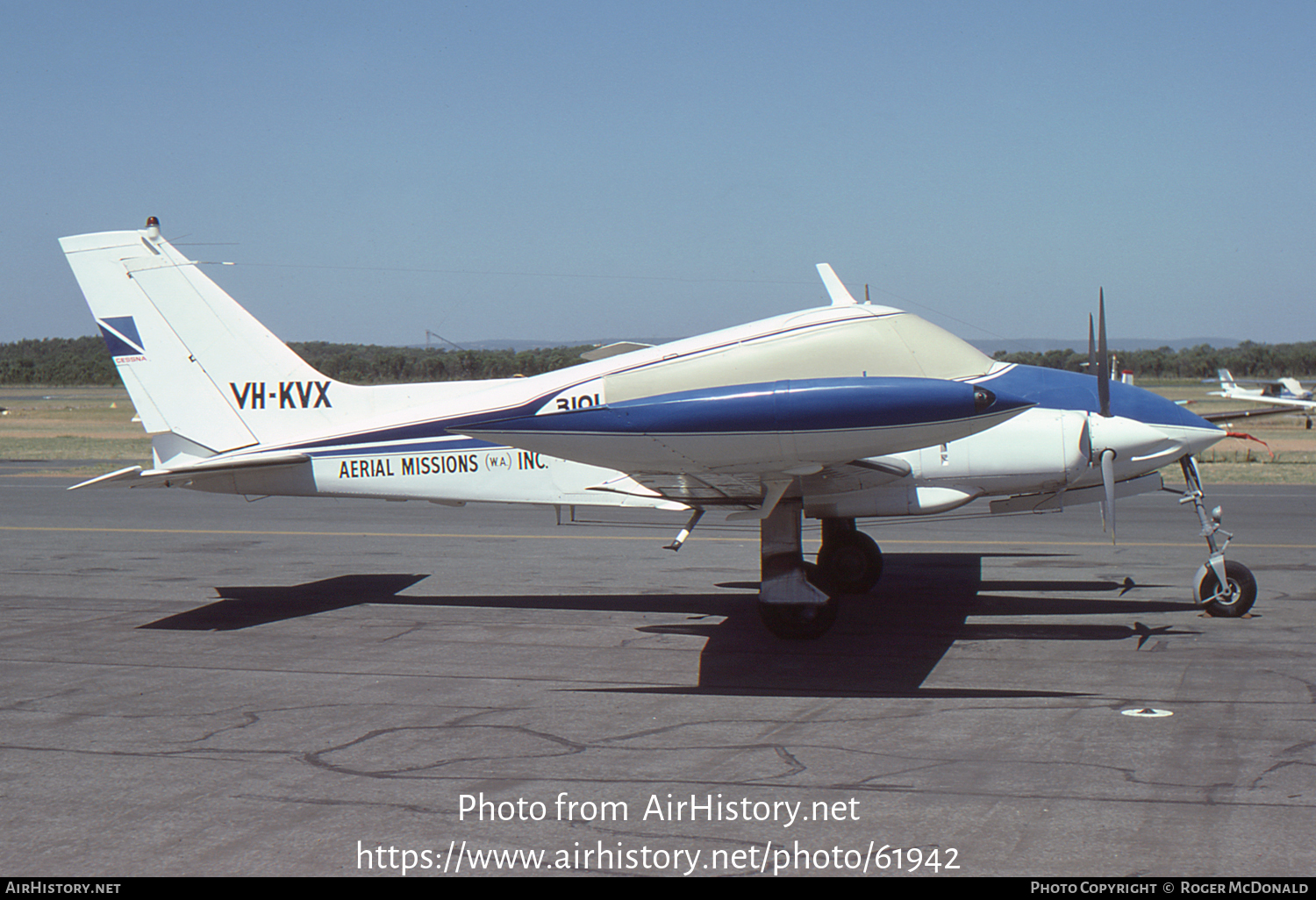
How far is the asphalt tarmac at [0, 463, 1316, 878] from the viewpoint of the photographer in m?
4.59

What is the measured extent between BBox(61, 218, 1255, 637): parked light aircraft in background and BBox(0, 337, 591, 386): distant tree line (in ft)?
6.82

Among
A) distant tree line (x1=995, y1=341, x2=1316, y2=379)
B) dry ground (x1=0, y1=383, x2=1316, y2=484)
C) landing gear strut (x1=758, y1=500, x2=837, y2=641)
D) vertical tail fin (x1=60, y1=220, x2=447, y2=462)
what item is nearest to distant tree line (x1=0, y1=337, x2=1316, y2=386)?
distant tree line (x1=995, y1=341, x2=1316, y2=379)

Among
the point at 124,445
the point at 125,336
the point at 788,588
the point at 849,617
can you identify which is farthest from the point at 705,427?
the point at 124,445

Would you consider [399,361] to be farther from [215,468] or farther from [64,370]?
[64,370]

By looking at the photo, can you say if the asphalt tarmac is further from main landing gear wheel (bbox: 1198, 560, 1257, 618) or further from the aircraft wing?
the aircraft wing

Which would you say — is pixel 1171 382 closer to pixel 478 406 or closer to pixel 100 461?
pixel 100 461

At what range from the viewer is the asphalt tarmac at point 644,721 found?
4.59 metres

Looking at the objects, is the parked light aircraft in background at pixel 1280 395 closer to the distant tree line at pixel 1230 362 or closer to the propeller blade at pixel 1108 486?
the distant tree line at pixel 1230 362

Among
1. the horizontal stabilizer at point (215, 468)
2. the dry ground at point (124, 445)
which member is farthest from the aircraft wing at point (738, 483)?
the dry ground at point (124, 445)

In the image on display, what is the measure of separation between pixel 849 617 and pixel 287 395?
5.69 meters

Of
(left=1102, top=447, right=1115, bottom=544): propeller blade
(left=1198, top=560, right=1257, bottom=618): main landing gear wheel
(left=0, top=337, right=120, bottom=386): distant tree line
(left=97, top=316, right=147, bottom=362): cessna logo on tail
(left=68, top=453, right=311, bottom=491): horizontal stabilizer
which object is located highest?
(left=0, top=337, right=120, bottom=386): distant tree line

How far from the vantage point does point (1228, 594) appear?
9.29m

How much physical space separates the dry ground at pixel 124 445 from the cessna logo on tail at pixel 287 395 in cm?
1159

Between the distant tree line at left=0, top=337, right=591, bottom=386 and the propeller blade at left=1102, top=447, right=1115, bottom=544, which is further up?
the distant tree line at left=0, top=337, right=591, bottom=386
